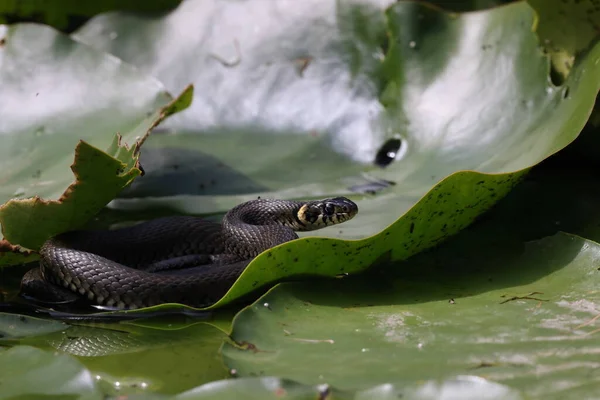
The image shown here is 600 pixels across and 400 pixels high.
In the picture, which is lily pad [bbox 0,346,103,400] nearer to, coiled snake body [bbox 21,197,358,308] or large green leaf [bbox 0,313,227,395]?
large green leaf [bbox 0,313,227,395]

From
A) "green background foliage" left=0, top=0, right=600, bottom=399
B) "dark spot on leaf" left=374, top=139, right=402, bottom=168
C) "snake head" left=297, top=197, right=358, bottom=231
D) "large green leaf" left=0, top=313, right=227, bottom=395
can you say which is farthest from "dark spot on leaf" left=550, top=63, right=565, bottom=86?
"large green leaf" left=0, top=313, right=227, bottom=395

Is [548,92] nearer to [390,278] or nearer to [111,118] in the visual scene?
[390,278]

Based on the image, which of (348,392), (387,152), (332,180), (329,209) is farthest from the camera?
(387,152)

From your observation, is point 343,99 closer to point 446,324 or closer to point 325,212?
point 325,212

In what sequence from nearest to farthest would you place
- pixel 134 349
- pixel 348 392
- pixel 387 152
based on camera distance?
pixel 348 392 → pixel 134 349 → pixel 387 152

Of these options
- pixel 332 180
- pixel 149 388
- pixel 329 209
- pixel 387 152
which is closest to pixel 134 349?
pixel 149 388

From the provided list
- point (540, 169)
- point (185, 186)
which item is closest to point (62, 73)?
point (185, 186)

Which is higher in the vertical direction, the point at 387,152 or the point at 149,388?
the point at 387,152

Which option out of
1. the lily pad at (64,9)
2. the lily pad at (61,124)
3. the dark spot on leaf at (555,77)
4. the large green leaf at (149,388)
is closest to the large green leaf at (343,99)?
the dark spot on leaf at (555,77)
